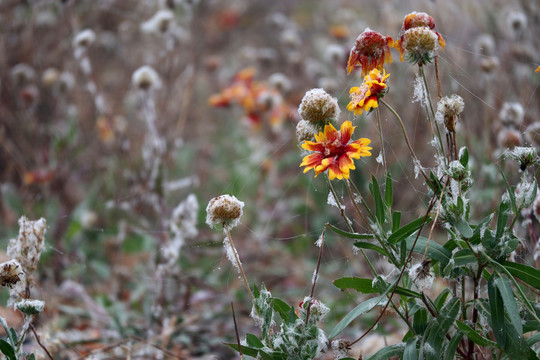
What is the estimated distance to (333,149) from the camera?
0.79 meters

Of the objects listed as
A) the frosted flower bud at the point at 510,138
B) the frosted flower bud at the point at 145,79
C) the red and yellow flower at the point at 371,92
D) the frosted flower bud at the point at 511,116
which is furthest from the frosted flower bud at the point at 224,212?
the frosted flower bud at the point at 145,79

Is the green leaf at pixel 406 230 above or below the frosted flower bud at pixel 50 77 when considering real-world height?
below

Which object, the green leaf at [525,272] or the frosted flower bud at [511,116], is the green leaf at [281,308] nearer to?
the green leaf at [525,272]

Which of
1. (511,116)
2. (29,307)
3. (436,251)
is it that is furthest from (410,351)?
(511,116)

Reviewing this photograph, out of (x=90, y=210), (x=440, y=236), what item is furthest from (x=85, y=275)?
(x=440, y=236)

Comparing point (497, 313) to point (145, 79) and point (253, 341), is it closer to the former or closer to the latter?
point (253, 341)

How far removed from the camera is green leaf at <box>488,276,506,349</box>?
0.72 m

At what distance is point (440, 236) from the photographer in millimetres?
1777

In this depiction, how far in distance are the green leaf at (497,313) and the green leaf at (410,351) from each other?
0.36 ft

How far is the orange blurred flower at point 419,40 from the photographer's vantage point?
79 cm

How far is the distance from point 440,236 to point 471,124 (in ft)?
1.45

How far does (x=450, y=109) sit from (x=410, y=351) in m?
0.37

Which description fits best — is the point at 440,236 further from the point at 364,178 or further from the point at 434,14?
the point at 434,14

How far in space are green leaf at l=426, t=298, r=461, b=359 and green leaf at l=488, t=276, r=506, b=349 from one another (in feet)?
0.15
